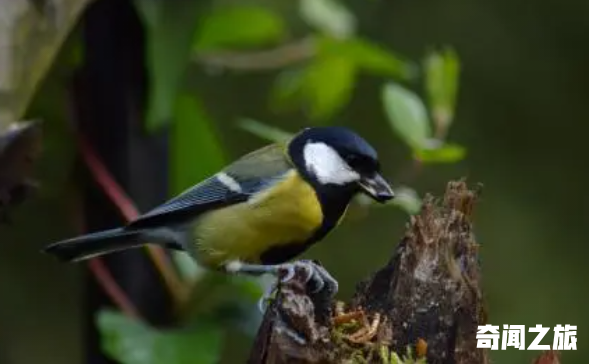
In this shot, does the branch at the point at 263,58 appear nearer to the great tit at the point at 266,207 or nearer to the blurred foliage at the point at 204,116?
the blurred foliage at the point at 204,116

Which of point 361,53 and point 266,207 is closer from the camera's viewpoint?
point 266,207

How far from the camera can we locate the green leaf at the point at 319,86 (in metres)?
1.27

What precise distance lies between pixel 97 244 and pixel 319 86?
1.39 feet

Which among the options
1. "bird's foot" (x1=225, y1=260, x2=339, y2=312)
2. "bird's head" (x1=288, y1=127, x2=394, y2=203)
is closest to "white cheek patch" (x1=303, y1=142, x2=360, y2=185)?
"bird's head" (x1=288, y1=127, x2=394, y2=203)

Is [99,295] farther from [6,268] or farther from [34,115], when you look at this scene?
[6,268]

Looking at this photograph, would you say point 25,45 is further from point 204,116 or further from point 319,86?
point 319,86

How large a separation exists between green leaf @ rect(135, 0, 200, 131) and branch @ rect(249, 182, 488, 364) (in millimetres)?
378

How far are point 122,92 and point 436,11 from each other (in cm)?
90

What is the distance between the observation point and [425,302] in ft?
2.41

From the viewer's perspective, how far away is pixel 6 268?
5.00 feet

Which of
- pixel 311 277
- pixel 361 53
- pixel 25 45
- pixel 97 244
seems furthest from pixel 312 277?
pixel 361 53

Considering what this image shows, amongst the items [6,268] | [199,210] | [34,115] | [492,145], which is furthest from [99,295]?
[492,145]

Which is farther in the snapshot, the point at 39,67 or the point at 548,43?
the point at 548,43

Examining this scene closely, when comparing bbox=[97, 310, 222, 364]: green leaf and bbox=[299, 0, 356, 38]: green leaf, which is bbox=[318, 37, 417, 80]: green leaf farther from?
bbox=[97, 310, 222, 364]: green leaf
